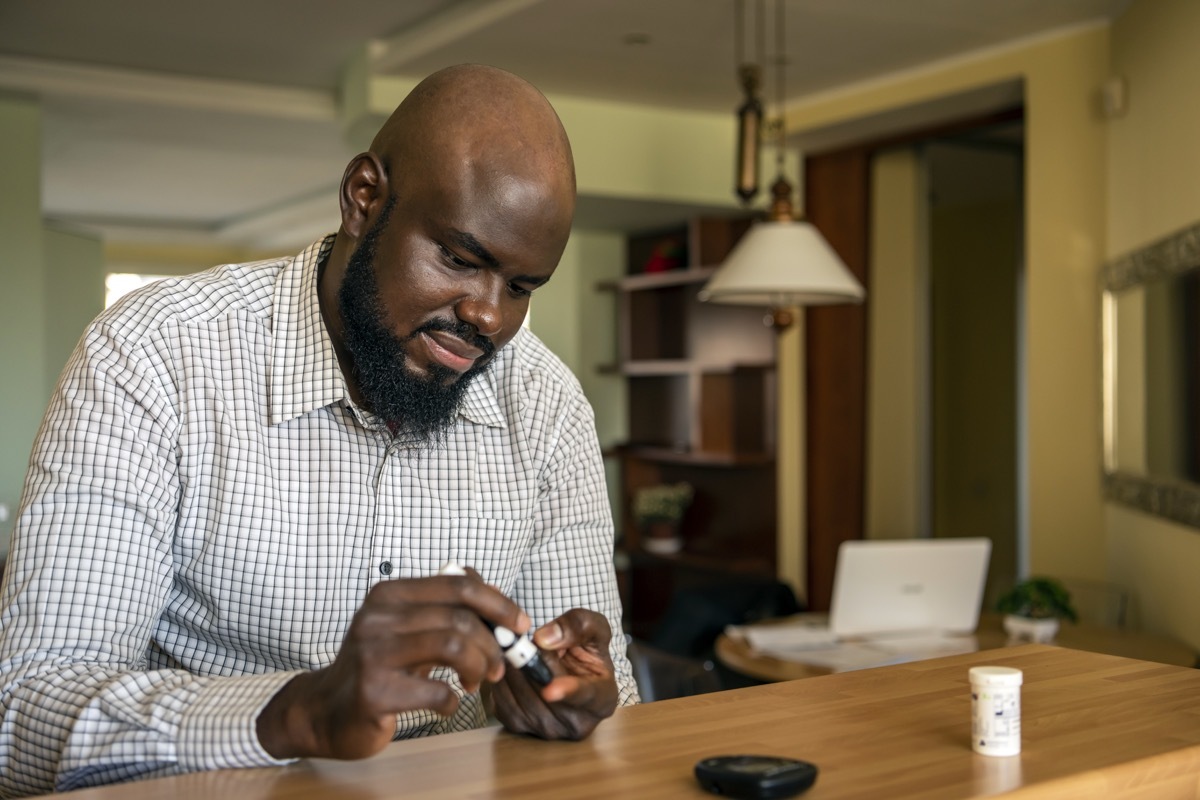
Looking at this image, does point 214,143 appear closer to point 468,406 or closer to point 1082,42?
point 1082,42

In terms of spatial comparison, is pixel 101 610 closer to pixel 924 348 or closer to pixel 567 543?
pixel 567 543

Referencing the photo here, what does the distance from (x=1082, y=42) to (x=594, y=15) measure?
1.68m

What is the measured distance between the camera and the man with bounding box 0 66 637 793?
1149 mm

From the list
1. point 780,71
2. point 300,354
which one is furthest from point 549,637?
point 780,71

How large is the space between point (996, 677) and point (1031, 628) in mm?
2551

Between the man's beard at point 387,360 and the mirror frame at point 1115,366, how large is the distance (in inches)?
100

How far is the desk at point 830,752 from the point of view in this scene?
0.94 meters

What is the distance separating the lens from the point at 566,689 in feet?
3.53

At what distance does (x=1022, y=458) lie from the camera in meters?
4.91

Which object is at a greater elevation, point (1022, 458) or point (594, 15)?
point (594, 15)

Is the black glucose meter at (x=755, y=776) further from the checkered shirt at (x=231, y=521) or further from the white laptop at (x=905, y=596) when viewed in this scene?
the white laptop at (x=905, y=596)

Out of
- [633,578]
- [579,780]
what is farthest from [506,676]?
[633,578]

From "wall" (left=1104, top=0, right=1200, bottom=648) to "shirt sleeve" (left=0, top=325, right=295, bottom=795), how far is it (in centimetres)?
297

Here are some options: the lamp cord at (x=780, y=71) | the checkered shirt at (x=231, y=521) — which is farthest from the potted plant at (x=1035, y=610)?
the checkered shirt at (x=231, y=521)
